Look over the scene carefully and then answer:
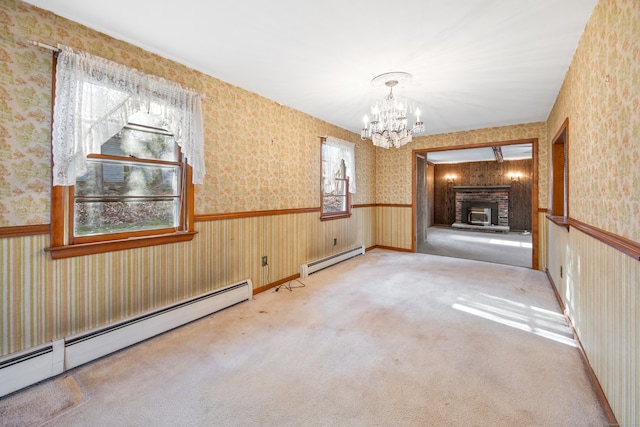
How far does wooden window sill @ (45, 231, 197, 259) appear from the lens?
199 cm

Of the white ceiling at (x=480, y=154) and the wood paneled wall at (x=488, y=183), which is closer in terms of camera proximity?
the white ceiling at (x=480, y=154)

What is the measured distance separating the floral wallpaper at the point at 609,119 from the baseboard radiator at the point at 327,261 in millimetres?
3065

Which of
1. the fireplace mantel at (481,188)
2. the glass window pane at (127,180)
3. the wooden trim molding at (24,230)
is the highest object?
the fireplace mantel at (481,188)

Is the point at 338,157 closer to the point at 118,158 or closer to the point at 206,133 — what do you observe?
the point at 206,133

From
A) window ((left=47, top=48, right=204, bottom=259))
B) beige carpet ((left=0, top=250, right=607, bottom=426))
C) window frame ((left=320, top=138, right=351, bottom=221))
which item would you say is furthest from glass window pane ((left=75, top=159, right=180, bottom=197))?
window frame ((left=320, top=138, right=351, bottom=221))

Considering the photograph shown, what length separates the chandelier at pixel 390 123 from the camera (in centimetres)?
288

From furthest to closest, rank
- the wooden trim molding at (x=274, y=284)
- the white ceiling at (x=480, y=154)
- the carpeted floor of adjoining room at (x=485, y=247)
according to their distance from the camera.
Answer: the white ceiling at (x=480, y=154) < the carpeted floor of adjoining room at (x=485, y=247) < the wooden trim molding at (x=274, y=284)

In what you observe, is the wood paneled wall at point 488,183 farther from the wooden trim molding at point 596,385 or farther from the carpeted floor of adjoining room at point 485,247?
the wooden trim molding at point 596,385

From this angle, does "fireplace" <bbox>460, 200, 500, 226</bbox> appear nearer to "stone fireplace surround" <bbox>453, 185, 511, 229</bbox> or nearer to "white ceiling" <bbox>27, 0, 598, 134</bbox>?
"stone fireplace surround" <bbox>453, 185, 511, 229</bbox>

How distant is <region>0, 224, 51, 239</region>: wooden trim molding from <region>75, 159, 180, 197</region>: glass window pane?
0.30 meters

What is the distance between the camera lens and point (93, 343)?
205 centimetres

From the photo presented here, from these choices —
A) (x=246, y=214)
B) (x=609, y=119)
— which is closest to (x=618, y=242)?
(x=609, y=119)

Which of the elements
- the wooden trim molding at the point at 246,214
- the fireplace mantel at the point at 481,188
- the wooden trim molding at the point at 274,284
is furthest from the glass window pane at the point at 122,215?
the fireplace mantel at the point at 481,188

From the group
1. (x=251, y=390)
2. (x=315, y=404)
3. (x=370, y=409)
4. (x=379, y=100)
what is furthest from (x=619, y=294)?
(x=379, y=100)
